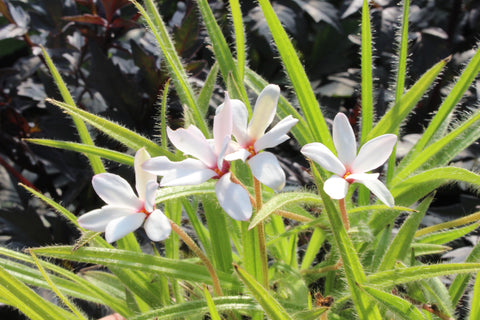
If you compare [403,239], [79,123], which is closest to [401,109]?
[403,239]

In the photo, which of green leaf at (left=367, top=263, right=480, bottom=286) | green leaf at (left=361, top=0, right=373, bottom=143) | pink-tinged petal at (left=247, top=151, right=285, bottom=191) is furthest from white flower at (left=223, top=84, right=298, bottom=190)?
green leaf at (left=361, top=0, right=373, bottom=143)

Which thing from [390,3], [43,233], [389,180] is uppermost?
[390,3]

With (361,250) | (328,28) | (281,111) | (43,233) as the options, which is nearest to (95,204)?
(43,233)

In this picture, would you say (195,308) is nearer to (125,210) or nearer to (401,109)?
(125,210)

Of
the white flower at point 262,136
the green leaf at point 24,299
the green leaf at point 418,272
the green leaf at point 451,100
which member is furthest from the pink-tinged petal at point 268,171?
the green leaf at point 451,100

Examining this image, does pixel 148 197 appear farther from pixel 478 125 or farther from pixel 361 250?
pixel 478 125
